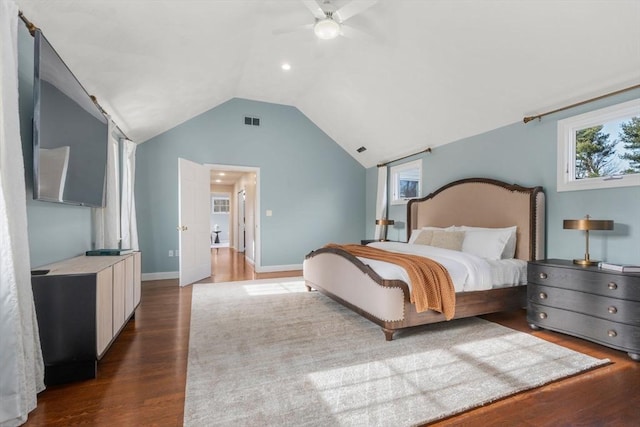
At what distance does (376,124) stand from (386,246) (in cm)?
248

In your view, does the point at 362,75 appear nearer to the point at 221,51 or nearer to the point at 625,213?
the point at 221,51

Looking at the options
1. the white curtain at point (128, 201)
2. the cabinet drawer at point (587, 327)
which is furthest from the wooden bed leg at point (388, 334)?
the white curtain at point (128, 201)

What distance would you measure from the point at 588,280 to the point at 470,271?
0.92 metres

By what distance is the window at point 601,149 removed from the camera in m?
2.86

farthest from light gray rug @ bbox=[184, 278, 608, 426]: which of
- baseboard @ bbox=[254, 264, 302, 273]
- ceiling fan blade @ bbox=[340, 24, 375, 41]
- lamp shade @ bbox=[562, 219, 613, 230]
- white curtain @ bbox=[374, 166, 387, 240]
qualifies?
ceiling fan blade @ bbox=[340, 24, 375, 41]

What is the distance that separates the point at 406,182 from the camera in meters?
6.16

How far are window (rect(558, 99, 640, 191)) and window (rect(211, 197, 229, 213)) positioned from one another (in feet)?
38.3

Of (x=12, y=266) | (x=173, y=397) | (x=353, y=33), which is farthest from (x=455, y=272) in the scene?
(x=12, y=266)

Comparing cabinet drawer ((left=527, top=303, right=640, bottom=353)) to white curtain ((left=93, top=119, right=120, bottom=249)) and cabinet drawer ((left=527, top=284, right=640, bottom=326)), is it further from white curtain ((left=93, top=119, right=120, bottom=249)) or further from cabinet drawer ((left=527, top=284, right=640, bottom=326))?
white curtain ((left=93, top=119, right=120, bottom=249))

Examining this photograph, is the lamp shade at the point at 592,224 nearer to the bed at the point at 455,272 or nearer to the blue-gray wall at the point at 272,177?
the bed at the point at 455,272

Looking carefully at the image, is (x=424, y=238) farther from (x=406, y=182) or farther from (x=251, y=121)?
(x=251, y=121)

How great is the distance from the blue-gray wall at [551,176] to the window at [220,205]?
387 inches

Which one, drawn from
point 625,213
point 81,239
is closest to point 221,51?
point 81,239

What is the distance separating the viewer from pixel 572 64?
2.94m
